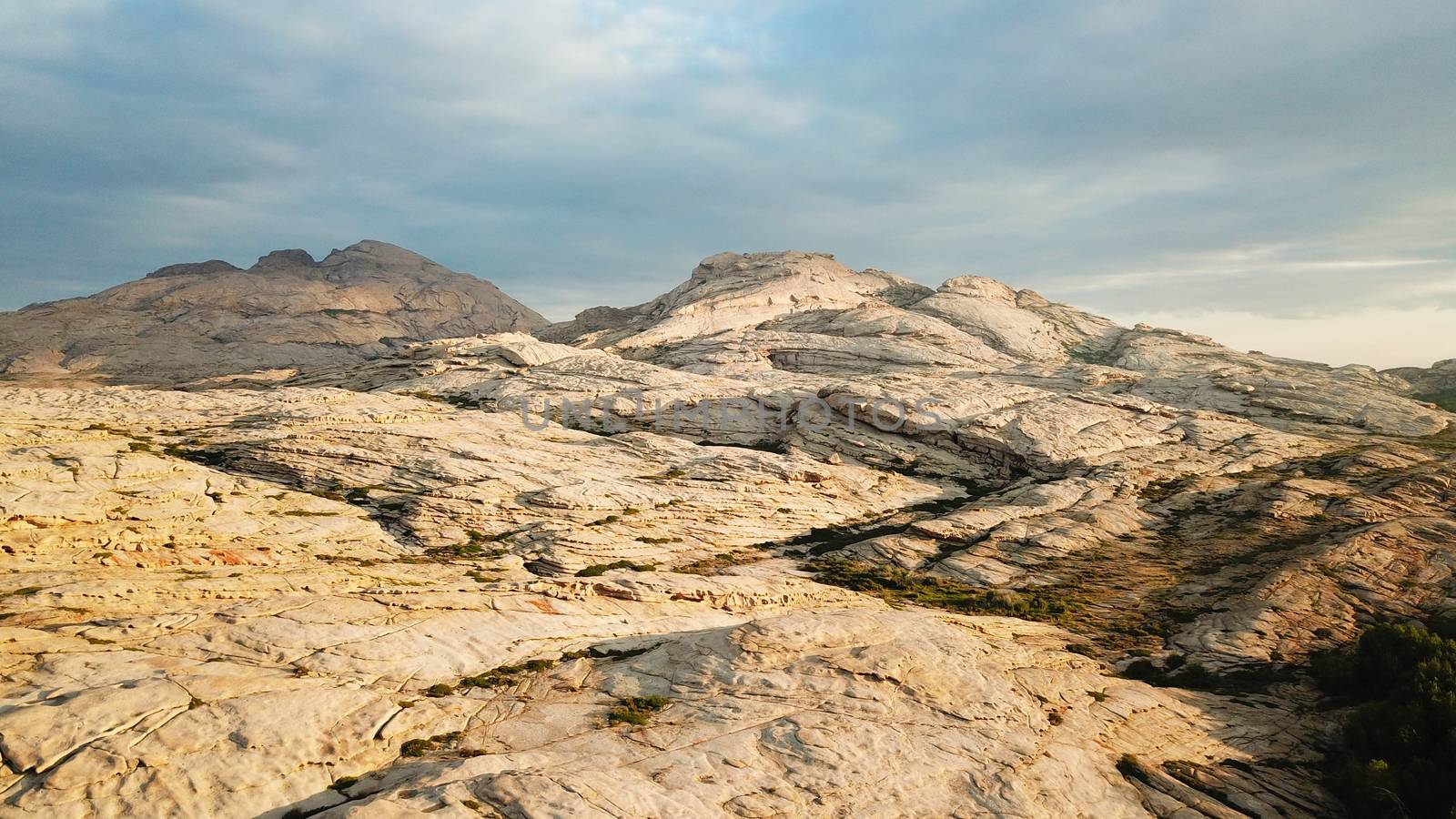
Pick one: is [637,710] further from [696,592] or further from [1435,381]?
[1435,381]

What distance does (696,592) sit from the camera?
4844 cm

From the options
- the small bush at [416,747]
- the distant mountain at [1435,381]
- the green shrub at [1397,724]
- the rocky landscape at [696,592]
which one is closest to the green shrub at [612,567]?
the rocky landscape at [696,592]

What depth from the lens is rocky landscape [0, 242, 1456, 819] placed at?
24.3 metres

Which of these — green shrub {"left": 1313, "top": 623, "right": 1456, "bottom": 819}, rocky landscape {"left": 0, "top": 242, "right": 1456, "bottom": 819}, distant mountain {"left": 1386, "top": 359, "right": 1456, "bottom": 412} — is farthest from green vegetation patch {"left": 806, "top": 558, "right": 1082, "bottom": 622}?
distant mountain {"left": 1386, "top": 359, "right": 1456, "bottom": 412}

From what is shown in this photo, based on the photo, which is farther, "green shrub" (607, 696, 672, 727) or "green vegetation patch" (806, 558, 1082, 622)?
"green vegetation patch" (806, 558, 1082, 622)

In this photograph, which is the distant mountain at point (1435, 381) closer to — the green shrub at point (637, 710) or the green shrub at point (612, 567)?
the green shrub at point (612, 567)

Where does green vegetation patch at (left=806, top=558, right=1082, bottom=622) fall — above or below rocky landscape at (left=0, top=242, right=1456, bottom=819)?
below

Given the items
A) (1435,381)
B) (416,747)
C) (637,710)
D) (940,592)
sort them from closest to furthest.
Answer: (416,747) → (637,710) → (940,592) → (1435,381)

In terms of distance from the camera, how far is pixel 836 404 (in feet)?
331

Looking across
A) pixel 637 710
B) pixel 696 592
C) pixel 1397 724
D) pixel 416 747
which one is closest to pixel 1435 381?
pixel 1397 724

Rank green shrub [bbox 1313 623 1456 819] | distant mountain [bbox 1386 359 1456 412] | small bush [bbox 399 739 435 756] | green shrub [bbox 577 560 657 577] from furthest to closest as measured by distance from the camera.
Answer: distant mountain [bbox 1386 359 1456 412], green shrub [bbox 577 560 657 577], green shrub [bbox 1313 623 1456 819], small bush [bbox 399 739 435 756]

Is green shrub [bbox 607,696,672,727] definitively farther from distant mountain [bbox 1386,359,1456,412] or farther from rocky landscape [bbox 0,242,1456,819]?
distant mountain [bbox 1386,359,1456,412]

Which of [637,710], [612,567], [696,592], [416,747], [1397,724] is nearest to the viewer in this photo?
[416,747]

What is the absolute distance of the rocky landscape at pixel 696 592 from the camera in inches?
956
